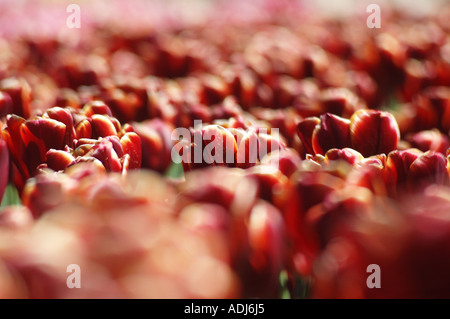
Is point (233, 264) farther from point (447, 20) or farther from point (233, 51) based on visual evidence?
point (447, 20)

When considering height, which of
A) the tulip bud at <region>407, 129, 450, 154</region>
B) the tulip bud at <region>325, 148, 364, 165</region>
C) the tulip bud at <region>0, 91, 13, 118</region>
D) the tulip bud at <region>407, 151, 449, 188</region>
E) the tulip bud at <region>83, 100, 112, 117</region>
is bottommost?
the tulip bud at <region>407, 151, 449, 188</region>

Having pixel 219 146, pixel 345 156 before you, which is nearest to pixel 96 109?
pixel 219 146

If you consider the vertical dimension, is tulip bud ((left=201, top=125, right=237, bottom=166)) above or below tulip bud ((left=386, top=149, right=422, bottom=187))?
above

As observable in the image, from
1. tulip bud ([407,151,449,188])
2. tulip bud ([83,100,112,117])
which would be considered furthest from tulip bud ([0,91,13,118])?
tulip bud ([407,151,449,188])

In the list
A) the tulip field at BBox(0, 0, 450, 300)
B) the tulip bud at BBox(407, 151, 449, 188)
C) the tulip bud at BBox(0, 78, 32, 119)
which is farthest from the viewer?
the tulip bud at BBox(0, 78, 32, 119)

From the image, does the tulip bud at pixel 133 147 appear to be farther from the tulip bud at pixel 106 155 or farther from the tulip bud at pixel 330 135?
the tulip bud at pixel 330 135

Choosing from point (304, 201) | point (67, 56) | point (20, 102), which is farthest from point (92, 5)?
point (304, 201)

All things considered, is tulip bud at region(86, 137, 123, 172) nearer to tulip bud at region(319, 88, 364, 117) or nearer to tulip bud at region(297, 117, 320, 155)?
tulip bud at region(297, 117, 320, 155)

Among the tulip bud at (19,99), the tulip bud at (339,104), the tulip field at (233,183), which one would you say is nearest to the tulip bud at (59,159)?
the tulip field at (233,183)

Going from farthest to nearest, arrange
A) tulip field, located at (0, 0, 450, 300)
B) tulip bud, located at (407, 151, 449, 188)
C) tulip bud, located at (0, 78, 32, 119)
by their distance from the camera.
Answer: tulip bud, located at (0, 78, 32, 119)
tulip bud, located at (407, 151, 449, 188)
tulip field, located at (0, 0, 450, 300)
